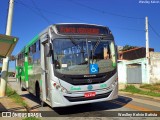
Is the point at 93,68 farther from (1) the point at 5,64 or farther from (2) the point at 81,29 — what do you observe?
Answer: (1) the point at 5,64

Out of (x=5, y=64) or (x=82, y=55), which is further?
(x=5, y=64)

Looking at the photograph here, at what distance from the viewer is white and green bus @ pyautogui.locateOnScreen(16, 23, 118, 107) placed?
970 cm

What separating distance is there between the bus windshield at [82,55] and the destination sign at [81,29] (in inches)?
12.6

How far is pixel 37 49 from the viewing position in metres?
12.5

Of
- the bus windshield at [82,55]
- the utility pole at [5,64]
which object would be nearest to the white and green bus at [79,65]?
the bus windshield at [82,55]

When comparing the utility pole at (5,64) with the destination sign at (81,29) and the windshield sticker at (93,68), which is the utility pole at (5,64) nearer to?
the destination sign at (81,29)

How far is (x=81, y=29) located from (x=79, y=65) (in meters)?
1.52

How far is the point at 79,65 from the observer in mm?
9883

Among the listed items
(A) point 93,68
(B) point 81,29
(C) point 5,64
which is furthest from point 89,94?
(C) point 5,64

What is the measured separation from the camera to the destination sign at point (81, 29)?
1024 cm

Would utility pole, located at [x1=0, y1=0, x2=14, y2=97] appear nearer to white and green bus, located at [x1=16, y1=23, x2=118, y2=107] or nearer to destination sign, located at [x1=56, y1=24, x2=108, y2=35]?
white and green bus, located at [x1=16, y1=23, x2=118, y2=107]

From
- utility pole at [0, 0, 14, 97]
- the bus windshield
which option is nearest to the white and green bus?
the bus windshield

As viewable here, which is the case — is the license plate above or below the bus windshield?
below

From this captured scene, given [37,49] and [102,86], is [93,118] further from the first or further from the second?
[37,49]
